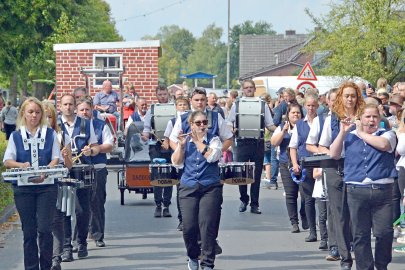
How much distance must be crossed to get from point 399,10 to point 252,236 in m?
23.5

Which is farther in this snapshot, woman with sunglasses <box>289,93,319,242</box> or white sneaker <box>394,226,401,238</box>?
white sneaker <box>394,226,401,238</box>

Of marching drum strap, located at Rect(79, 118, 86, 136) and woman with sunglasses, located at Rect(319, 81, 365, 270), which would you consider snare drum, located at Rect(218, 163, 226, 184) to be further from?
marching drum strap, located at Rect(79, 118, 86, 136)

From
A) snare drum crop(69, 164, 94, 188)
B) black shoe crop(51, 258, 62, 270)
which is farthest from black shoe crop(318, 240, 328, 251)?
black shoe crop(51, 258, 62, 270)

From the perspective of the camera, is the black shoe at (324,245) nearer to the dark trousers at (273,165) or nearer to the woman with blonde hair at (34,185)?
the woman with blonde hair at (34,185)

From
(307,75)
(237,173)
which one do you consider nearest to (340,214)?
(237,173)

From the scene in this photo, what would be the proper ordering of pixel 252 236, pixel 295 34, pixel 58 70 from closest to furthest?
pixel 252 236 → pixel 58 70 → pixel 295 34

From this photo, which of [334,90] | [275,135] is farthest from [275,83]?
[334,90]

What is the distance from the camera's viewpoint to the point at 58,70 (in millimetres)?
31016

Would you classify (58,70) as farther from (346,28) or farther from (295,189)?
(295,189)

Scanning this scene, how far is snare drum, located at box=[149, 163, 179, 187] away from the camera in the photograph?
40.3 ft

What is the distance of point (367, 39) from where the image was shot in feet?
116

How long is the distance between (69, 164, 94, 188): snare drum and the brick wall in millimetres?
17816

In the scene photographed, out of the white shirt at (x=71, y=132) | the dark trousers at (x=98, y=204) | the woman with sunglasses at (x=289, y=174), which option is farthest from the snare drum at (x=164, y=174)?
the woman with sunglasses at (x=289, y=174)

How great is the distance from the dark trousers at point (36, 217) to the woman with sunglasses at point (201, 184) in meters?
1.39
